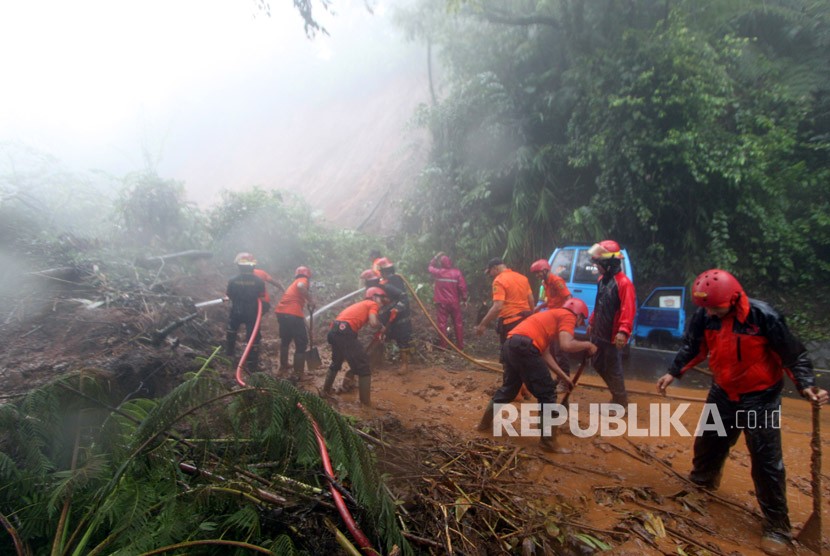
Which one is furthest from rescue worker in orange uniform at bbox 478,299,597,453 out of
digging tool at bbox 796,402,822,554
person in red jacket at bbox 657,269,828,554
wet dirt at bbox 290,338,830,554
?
digging tool at bbox 796,402,822,554

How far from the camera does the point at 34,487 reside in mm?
2119

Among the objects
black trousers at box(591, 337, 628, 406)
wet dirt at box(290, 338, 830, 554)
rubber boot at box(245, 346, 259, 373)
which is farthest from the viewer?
rubber boot at box(245, 346, 259, 373)

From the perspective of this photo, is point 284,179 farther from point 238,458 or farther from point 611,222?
point 238,458

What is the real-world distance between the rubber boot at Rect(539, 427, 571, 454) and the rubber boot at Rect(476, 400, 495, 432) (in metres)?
0.55

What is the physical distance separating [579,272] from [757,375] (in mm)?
4309

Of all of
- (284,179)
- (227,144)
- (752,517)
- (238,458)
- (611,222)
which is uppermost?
(227,144)

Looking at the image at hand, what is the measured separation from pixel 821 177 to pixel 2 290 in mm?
13084

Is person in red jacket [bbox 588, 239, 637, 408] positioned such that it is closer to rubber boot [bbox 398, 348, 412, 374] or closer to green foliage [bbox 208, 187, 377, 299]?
rubber boot [bbox 398, 348, 412, 374]

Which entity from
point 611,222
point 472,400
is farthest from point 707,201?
point 472,400

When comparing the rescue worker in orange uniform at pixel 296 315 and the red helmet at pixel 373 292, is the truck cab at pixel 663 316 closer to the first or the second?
the red helmet at pixel 373 292

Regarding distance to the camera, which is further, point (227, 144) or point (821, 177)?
point (227, 144)

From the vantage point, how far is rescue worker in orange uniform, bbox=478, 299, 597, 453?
3.87m

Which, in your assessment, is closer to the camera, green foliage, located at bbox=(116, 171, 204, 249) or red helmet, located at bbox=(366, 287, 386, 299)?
red helmet, located at bbox=(366, 287, 386, 299)

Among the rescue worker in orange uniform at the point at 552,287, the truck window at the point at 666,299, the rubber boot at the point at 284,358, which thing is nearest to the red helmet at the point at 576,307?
the rescue worker in orange uniform at the point at 552,287
